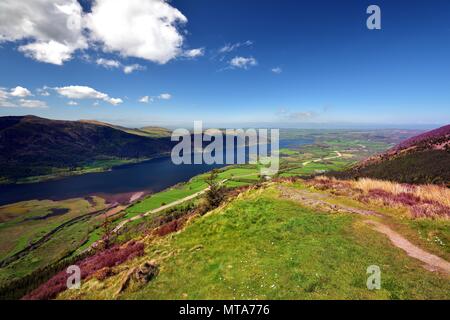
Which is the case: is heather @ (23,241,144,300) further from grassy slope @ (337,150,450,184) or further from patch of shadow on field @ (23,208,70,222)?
patch of shadow on field @ (23,208,70,222)

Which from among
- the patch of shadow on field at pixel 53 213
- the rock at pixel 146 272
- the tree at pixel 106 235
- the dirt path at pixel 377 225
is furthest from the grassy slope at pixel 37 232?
the dirt path at pixel 377 225

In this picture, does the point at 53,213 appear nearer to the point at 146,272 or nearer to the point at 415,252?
the point at 146,272

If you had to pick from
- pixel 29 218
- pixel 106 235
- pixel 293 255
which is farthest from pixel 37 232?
pixel 293 255

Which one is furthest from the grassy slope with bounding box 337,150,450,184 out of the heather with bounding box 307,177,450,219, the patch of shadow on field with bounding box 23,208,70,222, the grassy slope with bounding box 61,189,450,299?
the patch of shadow on field with bounding box 23,208,70,222
